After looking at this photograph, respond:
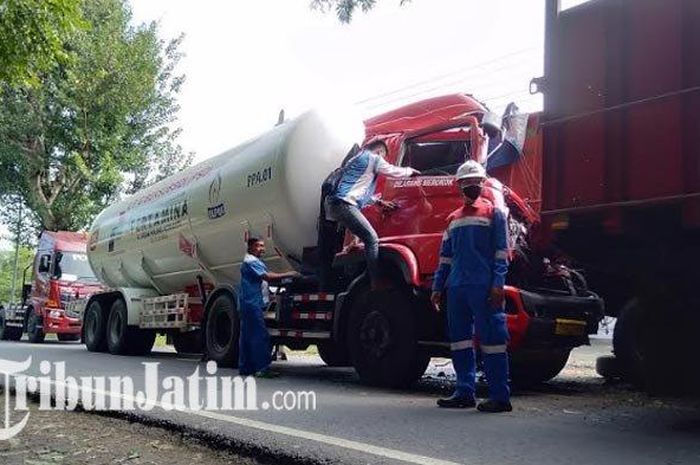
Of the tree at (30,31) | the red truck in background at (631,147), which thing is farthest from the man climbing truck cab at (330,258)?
the tree at (30,31)

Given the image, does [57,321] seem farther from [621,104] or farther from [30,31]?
[621,104]

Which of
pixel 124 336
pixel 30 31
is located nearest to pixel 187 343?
pixel 124 336

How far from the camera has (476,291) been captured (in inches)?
194

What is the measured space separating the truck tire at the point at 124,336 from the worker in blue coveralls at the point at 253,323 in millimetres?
4552

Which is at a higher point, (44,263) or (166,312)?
(44,263)

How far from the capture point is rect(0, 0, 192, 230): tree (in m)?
21.2

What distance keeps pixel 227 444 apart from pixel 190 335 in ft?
26.4

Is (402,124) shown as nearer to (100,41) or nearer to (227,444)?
(227,444)

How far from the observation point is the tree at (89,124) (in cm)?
2119

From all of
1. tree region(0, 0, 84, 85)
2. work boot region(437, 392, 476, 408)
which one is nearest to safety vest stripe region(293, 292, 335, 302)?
work boot region(437, 392, 476, 408)

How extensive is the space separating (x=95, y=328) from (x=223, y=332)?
437cm

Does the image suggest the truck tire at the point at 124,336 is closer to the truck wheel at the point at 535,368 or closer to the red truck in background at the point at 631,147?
the truck wheel at the point at 535,368

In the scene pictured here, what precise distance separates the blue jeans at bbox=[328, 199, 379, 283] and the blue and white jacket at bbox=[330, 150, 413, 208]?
75 mm

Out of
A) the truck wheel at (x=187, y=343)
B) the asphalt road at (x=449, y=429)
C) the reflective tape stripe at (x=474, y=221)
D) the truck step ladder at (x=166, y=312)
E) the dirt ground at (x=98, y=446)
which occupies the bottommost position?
the truck wheel at (x=187, y=343)
